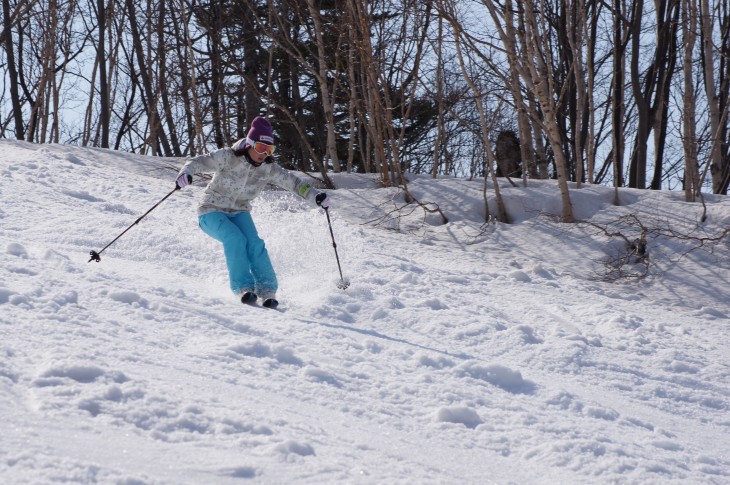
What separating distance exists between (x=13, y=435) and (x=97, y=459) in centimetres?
31

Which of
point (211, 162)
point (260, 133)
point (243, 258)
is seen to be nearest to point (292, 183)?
point (260, 133)

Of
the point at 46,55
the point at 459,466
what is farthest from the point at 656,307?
the point at 46,55

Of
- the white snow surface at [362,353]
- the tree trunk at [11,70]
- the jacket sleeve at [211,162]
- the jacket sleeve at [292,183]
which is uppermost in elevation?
the tree trunk at [11,70]

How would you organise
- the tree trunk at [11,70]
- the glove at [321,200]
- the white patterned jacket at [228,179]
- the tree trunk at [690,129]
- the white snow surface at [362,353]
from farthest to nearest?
1. the tree trunk at [11,70]
2. the tree trunk at [690,129]
3. the glove at [321,200]
4. the white patterned jacket at [228,179]
5. the white snow surface at [362,353]

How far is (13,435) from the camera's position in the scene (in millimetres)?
2449

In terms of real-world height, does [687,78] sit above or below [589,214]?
above

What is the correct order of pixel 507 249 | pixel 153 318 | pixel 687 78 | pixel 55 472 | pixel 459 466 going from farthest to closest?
pixel 687 78
pixel 507 249
pixel 153 318
pixel 459 466
pixel 55 472

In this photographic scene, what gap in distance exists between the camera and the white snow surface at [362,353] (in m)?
2.73

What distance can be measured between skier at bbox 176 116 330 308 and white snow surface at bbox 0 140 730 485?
291 mm

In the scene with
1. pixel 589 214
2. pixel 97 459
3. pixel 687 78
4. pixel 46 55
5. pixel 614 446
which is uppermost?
pixel 46 55

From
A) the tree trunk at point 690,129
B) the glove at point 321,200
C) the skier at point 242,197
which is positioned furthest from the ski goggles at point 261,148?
the tree trunk at point 690,129

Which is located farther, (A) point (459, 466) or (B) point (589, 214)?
(B) point (589, 214)

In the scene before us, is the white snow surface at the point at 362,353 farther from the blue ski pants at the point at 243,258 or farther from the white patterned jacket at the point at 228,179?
the white patterned jacket at the point at 228,179

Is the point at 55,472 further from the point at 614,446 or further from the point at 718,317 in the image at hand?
the point at 718,317
